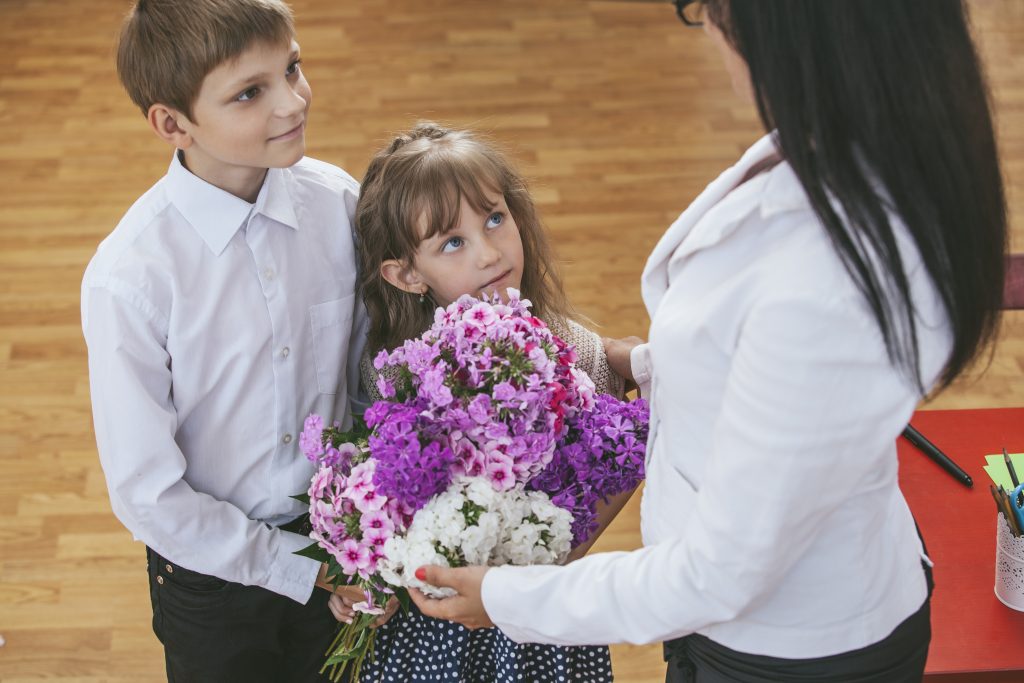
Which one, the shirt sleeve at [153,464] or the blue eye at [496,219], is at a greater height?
the blue eye at [496,219]

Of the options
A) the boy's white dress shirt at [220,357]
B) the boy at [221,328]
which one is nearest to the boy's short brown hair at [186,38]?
the boy at [221,328]

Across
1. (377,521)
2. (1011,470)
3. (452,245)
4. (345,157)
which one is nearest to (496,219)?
(452,245)

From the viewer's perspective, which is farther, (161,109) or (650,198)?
(650,198)

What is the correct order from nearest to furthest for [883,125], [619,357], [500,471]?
[883,125] → [500,471] → [619,357]

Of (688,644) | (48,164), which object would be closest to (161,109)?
(688,644)

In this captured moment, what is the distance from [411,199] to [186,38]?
424 millimetres

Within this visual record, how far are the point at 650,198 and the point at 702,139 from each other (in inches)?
19.4

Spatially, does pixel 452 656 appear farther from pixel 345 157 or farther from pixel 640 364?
pixel 345 157

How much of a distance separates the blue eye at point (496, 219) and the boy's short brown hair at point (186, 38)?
0.44 metres

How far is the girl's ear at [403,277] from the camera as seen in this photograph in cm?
178

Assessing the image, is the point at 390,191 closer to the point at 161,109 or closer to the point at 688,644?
the point at 161,109

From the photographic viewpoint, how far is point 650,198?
4141mm

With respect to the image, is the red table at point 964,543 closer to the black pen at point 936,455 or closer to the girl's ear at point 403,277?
the black pen at point 936,455

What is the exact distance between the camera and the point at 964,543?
167 centimetres
